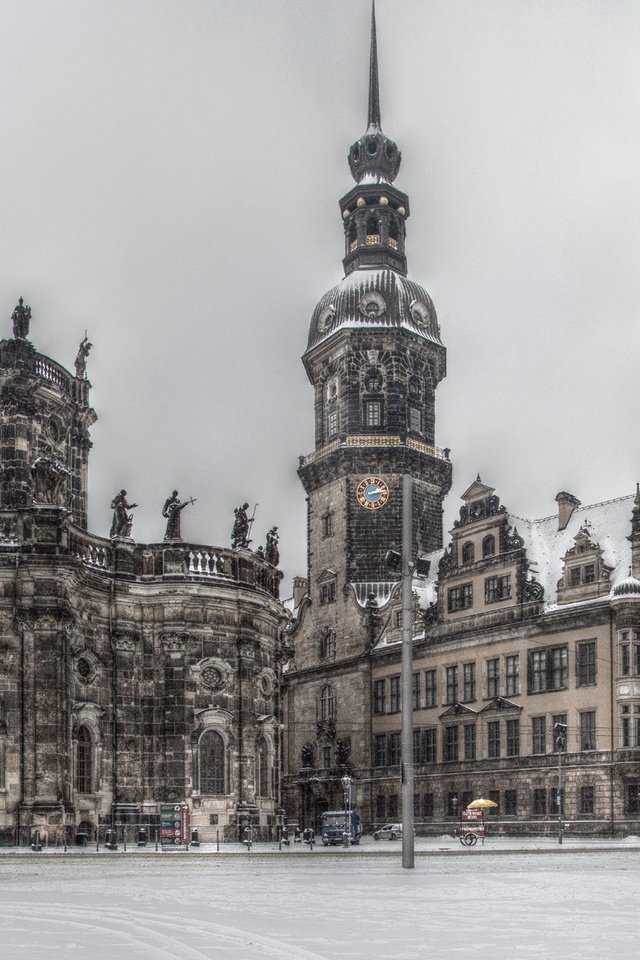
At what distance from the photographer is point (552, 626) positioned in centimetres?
6869

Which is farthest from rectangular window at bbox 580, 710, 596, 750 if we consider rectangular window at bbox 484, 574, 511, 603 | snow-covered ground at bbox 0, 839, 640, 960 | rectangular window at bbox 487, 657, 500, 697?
snow-covered ground at bbox 0, 839, 640, 960

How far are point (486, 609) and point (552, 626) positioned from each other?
556 cm

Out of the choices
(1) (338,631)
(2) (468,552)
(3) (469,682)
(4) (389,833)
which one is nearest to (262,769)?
(4) (389,833)

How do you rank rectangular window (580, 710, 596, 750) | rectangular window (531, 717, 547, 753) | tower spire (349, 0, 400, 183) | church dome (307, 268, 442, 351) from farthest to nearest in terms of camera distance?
tower spire (349, 0, 400, 183) → church dome (307, 268, 442, 351) → rectangular window (531, 717, 547, 753) → rectangular window (580, 710, 596, 750)

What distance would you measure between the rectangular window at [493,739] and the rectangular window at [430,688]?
17.2 ft

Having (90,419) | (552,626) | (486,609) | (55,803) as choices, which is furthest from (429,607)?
(55,803)

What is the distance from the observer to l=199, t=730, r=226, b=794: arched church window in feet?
171

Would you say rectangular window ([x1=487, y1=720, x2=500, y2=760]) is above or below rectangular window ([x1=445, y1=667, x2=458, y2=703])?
below

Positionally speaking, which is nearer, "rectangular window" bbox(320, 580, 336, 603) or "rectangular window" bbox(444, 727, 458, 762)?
"rectangular window" bbox(444, 727, 458, 762)

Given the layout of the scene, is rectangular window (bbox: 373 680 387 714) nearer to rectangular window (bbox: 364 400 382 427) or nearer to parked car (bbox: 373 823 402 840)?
parked car (bbox: 373 823 402 840)

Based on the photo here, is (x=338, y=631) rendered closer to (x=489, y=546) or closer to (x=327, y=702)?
(x=327, y=702)

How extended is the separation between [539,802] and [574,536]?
1497 centimetres

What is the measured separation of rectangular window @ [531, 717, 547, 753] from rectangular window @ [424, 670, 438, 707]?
8.89 meters

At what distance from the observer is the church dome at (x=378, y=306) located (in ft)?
295
